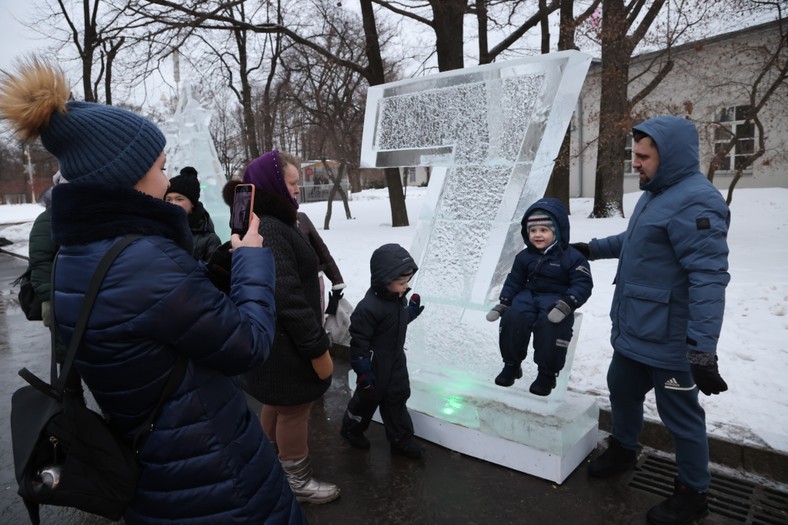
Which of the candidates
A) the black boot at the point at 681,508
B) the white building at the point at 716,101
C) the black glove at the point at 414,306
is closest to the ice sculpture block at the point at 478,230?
the black glove at the point at 414,306

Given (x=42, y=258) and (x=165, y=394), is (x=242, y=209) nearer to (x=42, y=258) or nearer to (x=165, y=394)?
(x=165, y=394)

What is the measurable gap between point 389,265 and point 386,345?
1.59 ft

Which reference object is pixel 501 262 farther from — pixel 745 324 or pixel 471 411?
pixel 745 324

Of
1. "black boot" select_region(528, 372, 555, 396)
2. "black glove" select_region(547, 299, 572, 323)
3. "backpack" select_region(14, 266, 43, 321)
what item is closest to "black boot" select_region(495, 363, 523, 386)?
"black boot" select_region(528, 372, 555, 396)

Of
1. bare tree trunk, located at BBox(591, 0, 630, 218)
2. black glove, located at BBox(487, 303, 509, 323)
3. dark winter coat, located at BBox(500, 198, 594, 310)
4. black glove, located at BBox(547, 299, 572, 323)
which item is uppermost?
bare tree trunk, located at BBox(591, 0, 630, 218)

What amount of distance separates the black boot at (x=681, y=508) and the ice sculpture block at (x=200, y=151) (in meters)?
5.59

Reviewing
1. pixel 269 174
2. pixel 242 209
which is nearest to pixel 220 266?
pixel 242 209

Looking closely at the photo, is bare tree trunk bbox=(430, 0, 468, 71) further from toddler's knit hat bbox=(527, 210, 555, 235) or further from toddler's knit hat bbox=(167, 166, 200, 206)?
toddler's knit hat bbox=(527, 210, 555, 235)

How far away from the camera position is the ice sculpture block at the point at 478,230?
310 centimetres

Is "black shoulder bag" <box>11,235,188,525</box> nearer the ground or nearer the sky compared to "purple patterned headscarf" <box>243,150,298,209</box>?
nearer the ground

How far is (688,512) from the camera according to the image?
253 centimetres

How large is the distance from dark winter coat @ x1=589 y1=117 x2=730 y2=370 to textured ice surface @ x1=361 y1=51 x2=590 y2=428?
22.6 inches

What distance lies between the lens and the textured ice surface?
3.20m

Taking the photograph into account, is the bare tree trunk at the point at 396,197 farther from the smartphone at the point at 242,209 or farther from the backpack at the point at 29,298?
the smartphone at the point at 242,209
